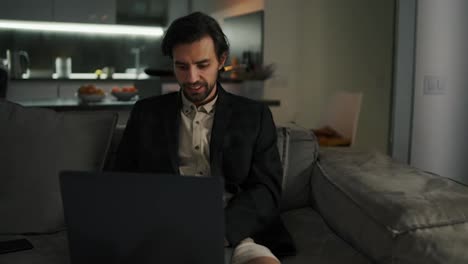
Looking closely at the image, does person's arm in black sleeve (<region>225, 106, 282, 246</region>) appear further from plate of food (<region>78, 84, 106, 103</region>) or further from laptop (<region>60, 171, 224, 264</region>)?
plate of food (<region>78, 84, 106, 103</region>)

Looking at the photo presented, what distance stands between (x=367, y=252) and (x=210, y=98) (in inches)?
27.8

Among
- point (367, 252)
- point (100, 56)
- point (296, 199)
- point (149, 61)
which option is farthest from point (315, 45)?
point (367, 252)

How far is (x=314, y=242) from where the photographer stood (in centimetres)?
158

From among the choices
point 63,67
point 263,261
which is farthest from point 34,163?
point 63,67

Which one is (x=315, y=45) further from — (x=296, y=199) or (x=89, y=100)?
(x=296, y=199)

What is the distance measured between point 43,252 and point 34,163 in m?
0.30

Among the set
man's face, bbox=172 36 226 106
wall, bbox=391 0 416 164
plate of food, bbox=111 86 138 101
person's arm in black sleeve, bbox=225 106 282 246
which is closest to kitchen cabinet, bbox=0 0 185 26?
plate of food, bbox=111 86 138 101

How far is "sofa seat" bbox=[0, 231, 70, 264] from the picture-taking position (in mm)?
1441

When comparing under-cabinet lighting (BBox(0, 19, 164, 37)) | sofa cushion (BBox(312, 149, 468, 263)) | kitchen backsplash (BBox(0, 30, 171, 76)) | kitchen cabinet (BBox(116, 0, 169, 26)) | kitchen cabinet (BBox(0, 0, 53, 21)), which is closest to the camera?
sofa cushion (BBox(312, 149, 468, 263))

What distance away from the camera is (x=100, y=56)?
6059mm

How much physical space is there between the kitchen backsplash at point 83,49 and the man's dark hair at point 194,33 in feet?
14.8

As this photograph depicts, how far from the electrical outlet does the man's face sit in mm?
1978

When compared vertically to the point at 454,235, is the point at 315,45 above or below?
above

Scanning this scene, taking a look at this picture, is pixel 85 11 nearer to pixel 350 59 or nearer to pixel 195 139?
pixel 350 59
